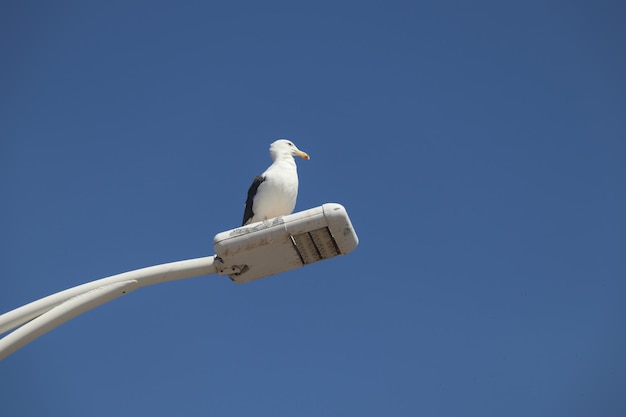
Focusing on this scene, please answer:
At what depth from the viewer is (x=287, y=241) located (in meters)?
5.97

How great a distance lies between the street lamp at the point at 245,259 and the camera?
556 centimetres

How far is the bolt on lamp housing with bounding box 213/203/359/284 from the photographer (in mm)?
5941

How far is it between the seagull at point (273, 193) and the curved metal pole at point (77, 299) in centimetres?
363

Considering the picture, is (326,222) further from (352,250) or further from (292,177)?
(292,177)

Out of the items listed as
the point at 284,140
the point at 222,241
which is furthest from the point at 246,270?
the point at 284,140

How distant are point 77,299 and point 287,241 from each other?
4.90ft

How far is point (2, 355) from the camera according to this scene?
522 centimetres

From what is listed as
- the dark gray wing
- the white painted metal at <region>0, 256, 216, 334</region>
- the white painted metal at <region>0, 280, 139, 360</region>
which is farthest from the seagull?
the white painted metal at <region>0, 280, 139, 360</region>

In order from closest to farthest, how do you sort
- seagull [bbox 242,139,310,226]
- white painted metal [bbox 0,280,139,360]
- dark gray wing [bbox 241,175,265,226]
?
white painted metal [bbox 0,280,139,360]
seagull [bbox 242,139,310,226]
dark gray wing [bbox 241,175,265,226]

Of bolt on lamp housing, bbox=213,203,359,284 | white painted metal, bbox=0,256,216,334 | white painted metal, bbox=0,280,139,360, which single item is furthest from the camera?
bolt on lamp housing, bbox=213,203,359,284

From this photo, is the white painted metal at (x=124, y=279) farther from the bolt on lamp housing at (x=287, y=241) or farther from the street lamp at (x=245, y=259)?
the bolt on lamp housing at (x=287, y=241)

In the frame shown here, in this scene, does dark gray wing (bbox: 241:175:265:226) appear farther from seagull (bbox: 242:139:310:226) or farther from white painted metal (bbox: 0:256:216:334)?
white painted metal (bbox: 0:256:216:334)

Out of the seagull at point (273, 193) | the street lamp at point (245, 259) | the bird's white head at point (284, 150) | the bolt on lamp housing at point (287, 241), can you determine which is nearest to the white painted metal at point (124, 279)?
the street lamp at point (245, 259)

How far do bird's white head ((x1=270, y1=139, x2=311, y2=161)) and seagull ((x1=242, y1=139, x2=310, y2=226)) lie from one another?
0.63ft
